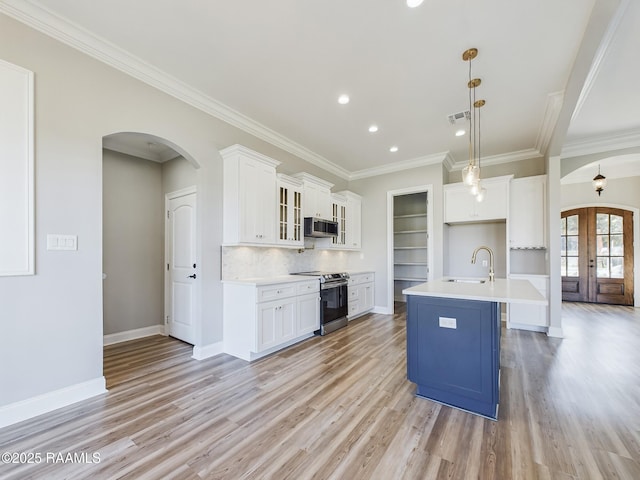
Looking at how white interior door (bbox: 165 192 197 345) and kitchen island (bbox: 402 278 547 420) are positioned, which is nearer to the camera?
kitchen island (bbox: 402 278 547 420)

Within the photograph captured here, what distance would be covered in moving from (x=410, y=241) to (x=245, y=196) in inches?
184

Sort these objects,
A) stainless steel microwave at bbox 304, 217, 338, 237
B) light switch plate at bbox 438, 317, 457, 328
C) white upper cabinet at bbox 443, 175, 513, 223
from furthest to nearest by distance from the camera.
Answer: white upper cabinet at bbox 443, 175, 513, 223
stainless steel microwave at bbox 304, 217, 338, 237
light switch plate at bbox 438, 317, 457, 328

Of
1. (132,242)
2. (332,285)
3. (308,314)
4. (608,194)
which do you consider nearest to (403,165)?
(332,285)

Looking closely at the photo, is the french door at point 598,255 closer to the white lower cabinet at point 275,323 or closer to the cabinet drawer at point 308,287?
the cabinet drawer at point 308,287

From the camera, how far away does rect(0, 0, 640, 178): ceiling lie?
216 cm

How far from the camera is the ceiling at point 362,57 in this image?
2.16 meters

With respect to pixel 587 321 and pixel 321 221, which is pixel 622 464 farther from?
pixel 587 321

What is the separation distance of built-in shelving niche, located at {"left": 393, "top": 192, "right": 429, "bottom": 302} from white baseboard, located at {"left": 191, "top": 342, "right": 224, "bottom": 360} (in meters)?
4.54

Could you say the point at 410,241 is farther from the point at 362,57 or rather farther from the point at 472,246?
the point at 362,57

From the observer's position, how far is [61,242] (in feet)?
7.57

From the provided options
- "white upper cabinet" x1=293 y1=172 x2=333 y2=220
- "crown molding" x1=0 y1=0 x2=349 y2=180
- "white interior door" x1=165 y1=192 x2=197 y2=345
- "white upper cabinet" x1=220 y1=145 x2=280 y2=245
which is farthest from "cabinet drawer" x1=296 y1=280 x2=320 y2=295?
"crown molding" x1=0 y1=0 x2=349 y2=180

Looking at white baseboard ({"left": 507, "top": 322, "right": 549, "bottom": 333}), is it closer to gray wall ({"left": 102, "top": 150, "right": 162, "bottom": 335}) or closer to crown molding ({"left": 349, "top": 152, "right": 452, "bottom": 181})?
crown molding ({"left": 349, "top": 152, "right": 452, "bottom": 181})

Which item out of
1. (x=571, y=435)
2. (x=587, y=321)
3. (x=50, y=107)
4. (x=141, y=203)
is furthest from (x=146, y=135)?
(x=587, y=321)

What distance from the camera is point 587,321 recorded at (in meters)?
5.14
